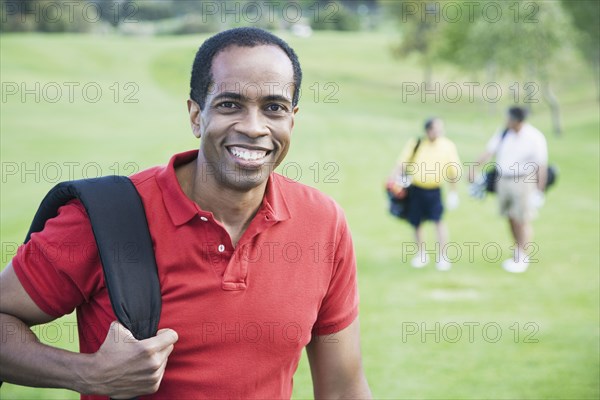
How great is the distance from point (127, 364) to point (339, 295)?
770 millimetres

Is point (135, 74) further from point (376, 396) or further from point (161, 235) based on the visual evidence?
point (161, 235)

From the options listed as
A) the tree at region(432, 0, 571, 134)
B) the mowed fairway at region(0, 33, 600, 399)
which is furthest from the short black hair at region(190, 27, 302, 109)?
the tree at region(432, 0, 571, 134)

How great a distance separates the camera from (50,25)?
176ft

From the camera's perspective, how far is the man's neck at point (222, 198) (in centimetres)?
251

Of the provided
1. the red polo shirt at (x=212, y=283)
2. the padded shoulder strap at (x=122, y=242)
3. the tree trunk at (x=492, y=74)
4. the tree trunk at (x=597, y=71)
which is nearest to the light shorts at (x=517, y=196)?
the red polo shirt at (x=212, y=283)

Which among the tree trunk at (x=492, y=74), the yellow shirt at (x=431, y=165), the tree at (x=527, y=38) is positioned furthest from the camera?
the tree trunk at (x=492, y=74)

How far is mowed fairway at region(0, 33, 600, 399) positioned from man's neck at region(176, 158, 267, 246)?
377 cm

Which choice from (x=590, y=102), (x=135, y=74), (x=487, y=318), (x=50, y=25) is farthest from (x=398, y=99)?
(x=487, y=318)

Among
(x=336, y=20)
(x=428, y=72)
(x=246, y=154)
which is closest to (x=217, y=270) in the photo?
(x=246, y=154)

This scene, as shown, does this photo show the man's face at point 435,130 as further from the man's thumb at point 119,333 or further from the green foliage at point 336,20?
the green foliage at point 336,20

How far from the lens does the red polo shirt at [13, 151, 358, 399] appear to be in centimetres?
224

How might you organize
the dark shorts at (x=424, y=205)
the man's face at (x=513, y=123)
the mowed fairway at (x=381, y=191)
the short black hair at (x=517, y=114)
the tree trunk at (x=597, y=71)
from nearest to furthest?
1. the mowed fairway at (x=381, y=191)
2. the short black hair at (x=517, y=114)
3. the man's face at (x=513, y=123)
4. the dark shorts at (x=424, y=205)
5. the tree trunk at (x=597, y=71)

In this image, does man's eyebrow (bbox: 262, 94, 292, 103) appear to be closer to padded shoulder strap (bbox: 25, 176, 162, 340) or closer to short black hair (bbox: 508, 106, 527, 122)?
padded shoulder strap (bbox: 25, 176, 162, 340)

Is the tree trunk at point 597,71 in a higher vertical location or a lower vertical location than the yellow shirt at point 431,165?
lower
